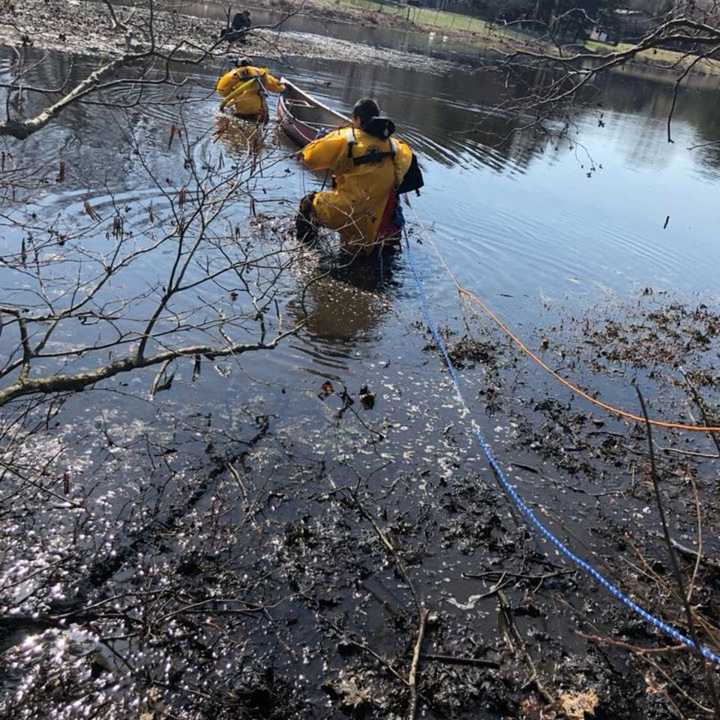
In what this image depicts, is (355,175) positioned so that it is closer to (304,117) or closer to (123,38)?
(304,117)

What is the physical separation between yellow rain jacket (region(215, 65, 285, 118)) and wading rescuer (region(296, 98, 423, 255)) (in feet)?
21.6

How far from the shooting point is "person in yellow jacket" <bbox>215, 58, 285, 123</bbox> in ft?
48.9

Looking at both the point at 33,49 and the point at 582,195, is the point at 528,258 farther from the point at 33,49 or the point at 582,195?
the point at 33,49

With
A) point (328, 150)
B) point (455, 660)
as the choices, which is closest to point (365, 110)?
point (328, 150)

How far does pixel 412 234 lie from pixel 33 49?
15.2 metres

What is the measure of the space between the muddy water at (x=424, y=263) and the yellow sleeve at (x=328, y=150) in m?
0.73

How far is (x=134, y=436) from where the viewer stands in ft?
17.8

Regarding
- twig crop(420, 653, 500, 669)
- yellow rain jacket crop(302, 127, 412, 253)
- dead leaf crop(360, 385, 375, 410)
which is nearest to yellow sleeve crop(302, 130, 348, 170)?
yellow rain jacket crop(302, 127, 412, 253)

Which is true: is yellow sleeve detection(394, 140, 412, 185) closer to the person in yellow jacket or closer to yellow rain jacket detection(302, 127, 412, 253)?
yellow rain jacket detection(302, 127, 412, 253)

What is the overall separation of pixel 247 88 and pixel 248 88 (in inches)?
1.0

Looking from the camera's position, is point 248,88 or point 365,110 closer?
point 365,110

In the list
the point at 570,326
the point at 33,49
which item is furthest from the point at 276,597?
the point at 33,49

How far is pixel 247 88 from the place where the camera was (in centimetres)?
1515

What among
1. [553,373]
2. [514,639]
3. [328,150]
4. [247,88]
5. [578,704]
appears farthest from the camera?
[247,88]
